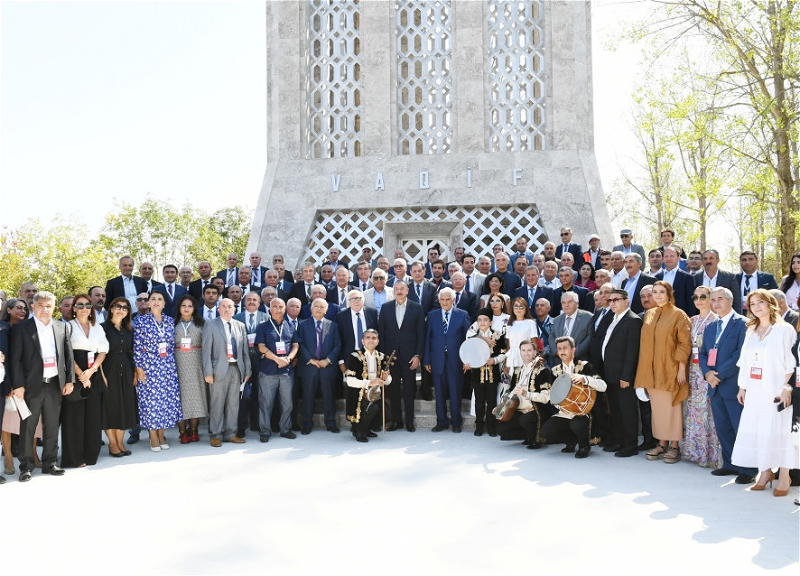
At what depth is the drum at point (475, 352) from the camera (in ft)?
25.7

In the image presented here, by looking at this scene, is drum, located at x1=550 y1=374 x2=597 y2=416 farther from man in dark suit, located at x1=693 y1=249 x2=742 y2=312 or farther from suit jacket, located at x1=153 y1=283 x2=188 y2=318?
suit jacket, located at x1=153 y1=283 x2=188 y2=318

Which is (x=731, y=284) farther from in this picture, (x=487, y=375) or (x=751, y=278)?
(x=487, y=375)

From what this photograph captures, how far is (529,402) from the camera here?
7375 millimetres

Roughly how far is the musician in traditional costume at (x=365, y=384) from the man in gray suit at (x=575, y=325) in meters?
2.00

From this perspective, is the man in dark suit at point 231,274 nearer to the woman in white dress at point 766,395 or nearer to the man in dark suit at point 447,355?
the man in dark suit at point 447,355

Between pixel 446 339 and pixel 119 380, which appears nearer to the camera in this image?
pixel 119 380

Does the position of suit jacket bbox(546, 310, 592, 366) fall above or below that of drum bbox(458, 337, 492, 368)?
above

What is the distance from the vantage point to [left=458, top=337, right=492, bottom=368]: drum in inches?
309

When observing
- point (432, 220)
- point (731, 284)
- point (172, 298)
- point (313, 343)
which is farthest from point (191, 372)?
point (432, 220)

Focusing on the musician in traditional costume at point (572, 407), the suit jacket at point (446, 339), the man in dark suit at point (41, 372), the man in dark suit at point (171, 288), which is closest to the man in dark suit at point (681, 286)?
the musician in traditional costume at point (572, 407)

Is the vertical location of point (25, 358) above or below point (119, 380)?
above

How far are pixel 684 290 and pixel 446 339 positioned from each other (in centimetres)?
281

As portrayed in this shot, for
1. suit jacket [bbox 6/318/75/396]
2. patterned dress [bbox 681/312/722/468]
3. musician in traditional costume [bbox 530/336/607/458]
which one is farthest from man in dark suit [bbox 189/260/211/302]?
patterned dress [bbox 681/312/722/468]

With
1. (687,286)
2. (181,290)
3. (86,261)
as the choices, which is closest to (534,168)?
(687,286)
